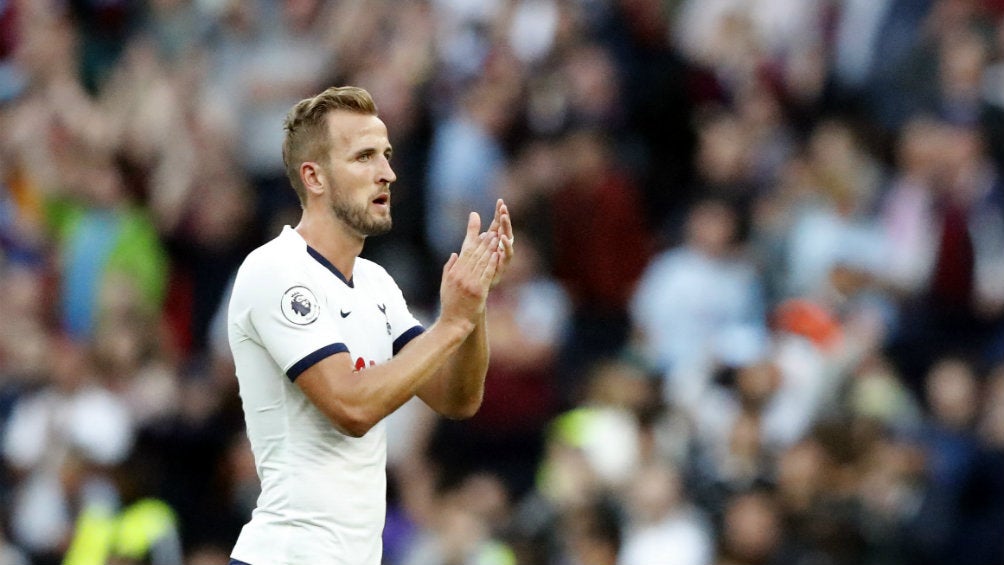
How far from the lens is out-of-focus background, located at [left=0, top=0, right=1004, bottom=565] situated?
1039 cm

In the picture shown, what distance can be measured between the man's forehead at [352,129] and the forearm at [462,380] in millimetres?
688

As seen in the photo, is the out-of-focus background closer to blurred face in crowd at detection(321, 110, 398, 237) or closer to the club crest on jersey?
blurred face in crowd at detection(321, 110, 398, 237)

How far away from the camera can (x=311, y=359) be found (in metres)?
5.45

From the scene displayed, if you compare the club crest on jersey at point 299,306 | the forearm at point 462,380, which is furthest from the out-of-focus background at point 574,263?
the club crest on jersey at point 299,306

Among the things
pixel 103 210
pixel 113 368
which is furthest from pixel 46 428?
pixel 103 210

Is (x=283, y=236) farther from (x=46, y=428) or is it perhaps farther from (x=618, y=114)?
(x=618, y=114)

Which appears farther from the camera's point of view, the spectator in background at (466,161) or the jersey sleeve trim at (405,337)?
the spectator in background at (466,161)

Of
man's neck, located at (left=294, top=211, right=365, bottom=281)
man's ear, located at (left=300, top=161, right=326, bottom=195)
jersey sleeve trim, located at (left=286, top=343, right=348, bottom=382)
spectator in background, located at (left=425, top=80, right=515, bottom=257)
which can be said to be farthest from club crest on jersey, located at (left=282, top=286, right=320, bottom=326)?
spectator in background, located at (left=425, top=80, right=515, bottom=257)

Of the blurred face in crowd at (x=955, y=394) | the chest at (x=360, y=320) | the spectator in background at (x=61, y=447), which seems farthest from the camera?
the spectator in background at (x=61, y=447)

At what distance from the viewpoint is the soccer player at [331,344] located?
5422mm

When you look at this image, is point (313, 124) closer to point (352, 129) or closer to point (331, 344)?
point (352, 129)

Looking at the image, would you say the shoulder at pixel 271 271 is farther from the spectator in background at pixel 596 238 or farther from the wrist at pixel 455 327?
the spectator in background at pixel 596 238

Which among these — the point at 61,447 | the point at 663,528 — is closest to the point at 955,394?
the point at 663,528

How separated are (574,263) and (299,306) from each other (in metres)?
7.45
